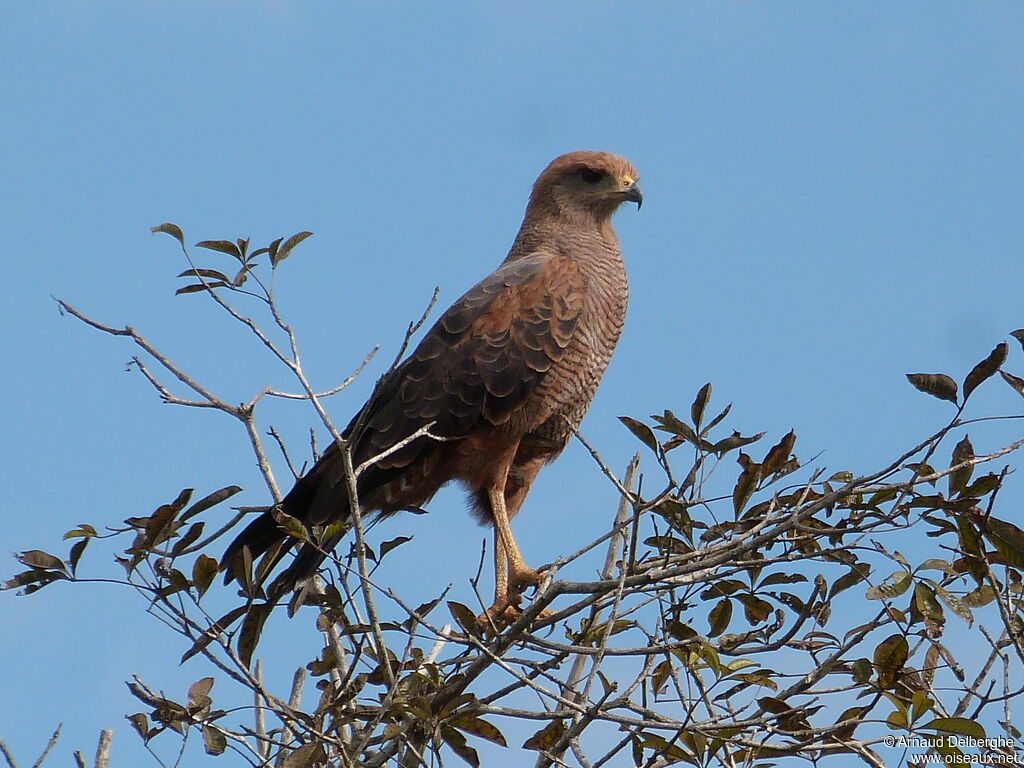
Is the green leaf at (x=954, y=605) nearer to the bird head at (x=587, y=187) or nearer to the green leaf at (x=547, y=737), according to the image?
the green leaf at (x=547, y=737)

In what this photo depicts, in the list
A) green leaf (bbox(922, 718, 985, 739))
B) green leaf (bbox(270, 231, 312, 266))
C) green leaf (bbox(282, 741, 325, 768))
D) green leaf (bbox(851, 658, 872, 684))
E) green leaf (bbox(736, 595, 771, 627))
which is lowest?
green leaf (bbox(922, 718, 985, 739))

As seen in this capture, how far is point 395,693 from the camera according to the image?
3713 millimetres

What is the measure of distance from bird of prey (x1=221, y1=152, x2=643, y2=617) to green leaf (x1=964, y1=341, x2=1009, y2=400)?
2.15 metres

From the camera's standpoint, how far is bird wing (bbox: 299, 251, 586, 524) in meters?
5.25

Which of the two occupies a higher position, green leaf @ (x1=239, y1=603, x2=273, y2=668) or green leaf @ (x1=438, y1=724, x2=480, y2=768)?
green leaf @ (x1=239, y1=603, x2=273, y2=668)

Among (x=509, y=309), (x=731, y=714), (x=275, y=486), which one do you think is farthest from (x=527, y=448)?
(x=731, y=714)

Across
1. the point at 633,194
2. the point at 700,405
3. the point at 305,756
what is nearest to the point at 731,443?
the point at 700,405

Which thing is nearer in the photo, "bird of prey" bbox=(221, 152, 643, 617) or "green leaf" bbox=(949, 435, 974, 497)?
"green leaf" bbox=(949, 435, 974, 497)

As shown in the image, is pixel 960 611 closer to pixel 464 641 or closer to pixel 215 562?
pixel 464 641

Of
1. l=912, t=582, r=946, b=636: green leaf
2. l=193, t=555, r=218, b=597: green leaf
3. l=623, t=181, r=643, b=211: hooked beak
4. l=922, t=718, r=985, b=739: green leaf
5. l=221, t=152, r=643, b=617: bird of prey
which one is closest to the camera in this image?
l=922, t=718, r=985, b=739: green leaf

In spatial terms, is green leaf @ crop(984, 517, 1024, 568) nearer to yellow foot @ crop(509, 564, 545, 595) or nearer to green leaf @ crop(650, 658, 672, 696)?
green leaf @ crop(650, 658, 672, 696)

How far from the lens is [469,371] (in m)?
5.30

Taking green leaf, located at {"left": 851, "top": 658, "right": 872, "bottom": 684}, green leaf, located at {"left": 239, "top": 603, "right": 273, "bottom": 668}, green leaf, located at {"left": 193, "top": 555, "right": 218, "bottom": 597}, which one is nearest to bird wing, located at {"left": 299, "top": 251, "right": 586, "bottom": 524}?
green leaf, located at {"left": 239, "top": 603, "right": 273, "bottom": 668}

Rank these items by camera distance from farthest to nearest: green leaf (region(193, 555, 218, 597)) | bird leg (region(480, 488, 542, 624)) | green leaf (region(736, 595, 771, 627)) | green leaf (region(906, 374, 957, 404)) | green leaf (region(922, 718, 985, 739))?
1. bird leg (region(480, 488, 542, 624))
2. green leaf (region(736, 595, 771, 627))
3. green leaf (region(193, 555, 218, 597))
4. green leaf (region(906, 374, 957, 404))
5. green leaf (region(922, 718, 985, 739))
